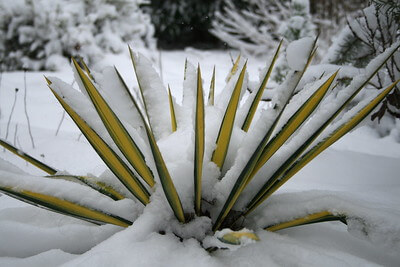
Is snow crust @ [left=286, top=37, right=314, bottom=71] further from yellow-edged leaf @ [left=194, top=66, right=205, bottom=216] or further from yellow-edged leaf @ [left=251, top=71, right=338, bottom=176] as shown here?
yellow-edged leaf @ [left=194, top=66, right=205, bottom=216]

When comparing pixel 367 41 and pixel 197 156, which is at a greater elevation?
pixel 367 41

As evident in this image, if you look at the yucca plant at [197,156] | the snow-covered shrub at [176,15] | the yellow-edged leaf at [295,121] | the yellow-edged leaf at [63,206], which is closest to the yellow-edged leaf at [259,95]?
the yucca plant at [197,156]

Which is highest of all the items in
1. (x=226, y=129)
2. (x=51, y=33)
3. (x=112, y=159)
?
(x=226, y=129)

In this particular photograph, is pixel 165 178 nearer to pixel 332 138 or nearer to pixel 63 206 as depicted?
pixel 63 206

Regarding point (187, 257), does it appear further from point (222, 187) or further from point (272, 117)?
point (272, 117)

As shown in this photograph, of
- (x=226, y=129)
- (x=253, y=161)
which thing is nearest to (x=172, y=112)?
(x=226, y=129)

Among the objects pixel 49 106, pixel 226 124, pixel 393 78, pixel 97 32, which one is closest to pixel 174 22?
pixel 97 32
